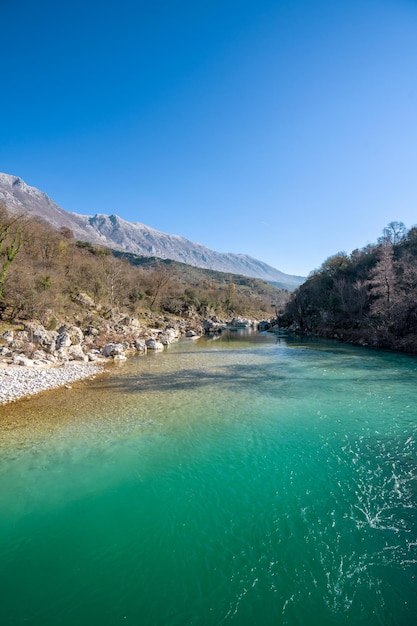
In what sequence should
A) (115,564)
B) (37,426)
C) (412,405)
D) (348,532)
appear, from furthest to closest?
(412,405), (37,426), (348,532), (115,564)

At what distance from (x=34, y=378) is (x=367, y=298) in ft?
130

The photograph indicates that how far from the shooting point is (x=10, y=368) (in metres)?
16.8

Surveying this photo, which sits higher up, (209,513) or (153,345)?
(153,345)

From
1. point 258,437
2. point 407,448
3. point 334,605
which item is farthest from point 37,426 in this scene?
point 407,448

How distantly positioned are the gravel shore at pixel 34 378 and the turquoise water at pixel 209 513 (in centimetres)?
162

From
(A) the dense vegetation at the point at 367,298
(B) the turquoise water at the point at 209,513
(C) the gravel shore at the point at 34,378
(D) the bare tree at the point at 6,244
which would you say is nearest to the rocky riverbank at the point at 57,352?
(C) the gravel shore at the point at 34,378

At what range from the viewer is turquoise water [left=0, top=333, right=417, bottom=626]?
4.30 meters

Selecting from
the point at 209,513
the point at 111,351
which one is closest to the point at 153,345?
the point at 111,351

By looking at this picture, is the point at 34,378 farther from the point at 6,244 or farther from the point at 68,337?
the point at 6,244

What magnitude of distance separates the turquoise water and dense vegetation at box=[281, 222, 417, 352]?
64.2 ft

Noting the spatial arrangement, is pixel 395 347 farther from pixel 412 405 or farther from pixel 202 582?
pixel 202 582

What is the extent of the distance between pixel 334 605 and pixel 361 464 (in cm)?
446

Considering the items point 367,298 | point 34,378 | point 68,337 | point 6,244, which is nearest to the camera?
point 34,378

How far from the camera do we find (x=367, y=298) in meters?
39.5
